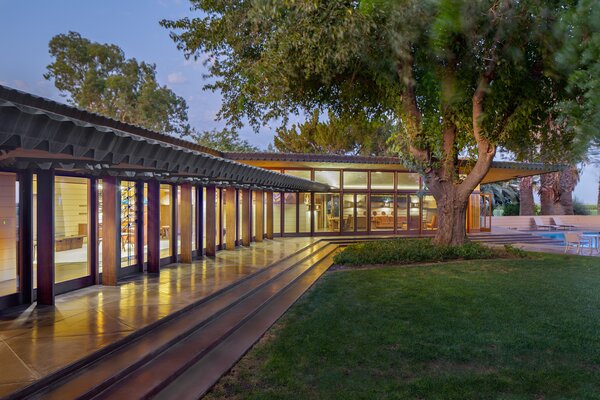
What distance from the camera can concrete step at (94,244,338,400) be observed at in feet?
13.1

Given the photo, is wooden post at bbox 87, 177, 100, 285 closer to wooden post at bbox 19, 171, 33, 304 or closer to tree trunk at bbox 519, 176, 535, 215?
wooden post at bbox 19, 171, 33, 304

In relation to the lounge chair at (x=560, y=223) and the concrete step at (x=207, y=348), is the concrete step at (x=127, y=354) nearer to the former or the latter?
the concrete step at (x=207, y=348)

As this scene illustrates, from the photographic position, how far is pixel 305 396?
390cm

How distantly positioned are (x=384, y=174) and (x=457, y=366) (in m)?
16.3

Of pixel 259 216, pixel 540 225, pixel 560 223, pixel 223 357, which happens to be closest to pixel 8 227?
pixel 223 357

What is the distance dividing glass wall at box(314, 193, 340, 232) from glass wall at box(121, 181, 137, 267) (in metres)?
11.3

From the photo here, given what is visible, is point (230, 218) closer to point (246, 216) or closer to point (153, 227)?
point (246, 216)

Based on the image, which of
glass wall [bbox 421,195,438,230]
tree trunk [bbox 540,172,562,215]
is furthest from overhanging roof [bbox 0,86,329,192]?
tree trunk [bbox 540,172,562,215]

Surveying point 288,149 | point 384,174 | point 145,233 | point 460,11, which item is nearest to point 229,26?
point 145,233

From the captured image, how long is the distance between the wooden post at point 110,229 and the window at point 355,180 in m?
13.4

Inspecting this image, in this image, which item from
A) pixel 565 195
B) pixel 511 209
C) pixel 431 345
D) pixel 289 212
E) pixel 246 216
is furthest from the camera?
pixel 511 209

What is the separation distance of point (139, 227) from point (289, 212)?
34.4ft

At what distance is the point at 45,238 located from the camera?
6.35 meters

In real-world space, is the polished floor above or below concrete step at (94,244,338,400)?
above
